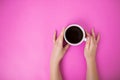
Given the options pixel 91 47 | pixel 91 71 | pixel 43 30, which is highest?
pixel 43 30

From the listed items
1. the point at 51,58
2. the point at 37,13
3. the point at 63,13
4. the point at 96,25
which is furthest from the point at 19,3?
the point at 96,25

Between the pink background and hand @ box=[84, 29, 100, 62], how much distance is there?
54 mm

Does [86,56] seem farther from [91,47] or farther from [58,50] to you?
[58,50]

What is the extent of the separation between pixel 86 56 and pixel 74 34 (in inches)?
7.2

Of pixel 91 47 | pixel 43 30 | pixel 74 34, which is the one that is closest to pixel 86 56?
pixel 91 47

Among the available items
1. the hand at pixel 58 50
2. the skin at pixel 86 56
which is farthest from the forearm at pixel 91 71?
the hand at pixel 58 50

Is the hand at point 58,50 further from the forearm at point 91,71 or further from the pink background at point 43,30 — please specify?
the forearm at point 91,71

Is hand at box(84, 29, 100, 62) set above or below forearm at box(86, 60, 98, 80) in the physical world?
above

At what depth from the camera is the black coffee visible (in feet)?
2.81

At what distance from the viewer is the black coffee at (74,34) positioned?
2.81ft

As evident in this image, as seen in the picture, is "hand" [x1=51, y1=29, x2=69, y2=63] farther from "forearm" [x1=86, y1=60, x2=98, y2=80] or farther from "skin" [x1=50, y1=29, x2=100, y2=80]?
"forearm" [x1=86, y1=60, x2=98, y2=80]

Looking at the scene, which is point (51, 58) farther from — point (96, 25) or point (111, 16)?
point (111, 16)

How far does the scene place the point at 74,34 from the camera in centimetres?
86

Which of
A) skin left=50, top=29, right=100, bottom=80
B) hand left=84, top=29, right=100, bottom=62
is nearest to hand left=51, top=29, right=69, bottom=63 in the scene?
skin left=50, top=29, right=100, bottom=80
